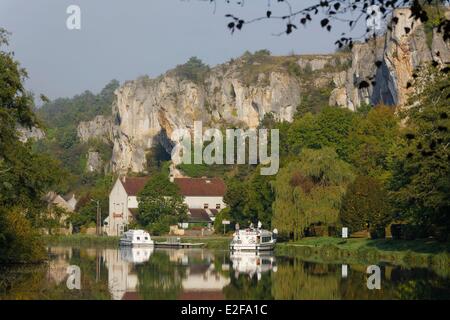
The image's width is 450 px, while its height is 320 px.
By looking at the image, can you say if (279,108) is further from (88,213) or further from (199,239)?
(199,239)

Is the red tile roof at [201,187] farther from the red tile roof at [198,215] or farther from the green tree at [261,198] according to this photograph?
the green tree at [261,198]

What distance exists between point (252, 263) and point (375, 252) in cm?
655

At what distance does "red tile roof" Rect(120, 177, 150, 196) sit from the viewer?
373 feet

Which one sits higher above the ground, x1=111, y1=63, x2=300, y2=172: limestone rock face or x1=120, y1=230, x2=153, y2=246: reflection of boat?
x1=111, y1=63, x2=300, y2=172: limestone rock face

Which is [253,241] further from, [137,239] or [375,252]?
[137,239]

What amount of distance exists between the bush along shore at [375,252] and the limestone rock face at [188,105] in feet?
252

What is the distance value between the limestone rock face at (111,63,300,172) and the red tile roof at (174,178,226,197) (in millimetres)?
22884

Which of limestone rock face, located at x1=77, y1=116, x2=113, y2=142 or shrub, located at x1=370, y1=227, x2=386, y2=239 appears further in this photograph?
limestone rock face, located at x1=77, y1=116, x2=113, y2=142

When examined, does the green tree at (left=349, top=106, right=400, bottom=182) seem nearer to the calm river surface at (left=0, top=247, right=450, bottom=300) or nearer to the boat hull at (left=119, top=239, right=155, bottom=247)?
the boat hull at (left=119, top=239, right=155, bottom=247)

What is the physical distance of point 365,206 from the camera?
61.7 m

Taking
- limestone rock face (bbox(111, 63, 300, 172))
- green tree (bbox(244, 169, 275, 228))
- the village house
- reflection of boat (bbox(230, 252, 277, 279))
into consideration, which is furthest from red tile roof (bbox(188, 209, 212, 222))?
reflection of boat (bbox(230, 252, 277, 279))

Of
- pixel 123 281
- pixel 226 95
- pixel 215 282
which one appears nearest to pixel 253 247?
pixel 215 282
